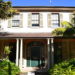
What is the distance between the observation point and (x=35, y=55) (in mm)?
20172

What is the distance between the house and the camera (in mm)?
19688

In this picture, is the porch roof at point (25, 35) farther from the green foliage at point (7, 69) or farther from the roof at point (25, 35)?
the green foliage at point (7, 69)

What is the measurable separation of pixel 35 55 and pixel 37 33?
221cm

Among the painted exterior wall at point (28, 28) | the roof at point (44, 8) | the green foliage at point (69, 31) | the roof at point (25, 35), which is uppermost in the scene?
the roof at point (44, 8)

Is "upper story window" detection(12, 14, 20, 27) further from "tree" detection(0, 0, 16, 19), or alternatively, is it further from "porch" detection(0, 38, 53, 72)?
"tree" detection(0, 0, 16, 19)

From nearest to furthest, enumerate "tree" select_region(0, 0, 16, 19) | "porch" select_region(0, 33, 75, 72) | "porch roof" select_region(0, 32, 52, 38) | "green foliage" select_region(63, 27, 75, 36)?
"green foliage" select_region(63, 27, 75, 36), "tree" select_region(0, 0, 16, 19), "porch roof" select_region(0, 32, 52, 38), "porch" select_region(0, 33, 75, 72)

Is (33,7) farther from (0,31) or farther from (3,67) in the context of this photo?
(3,67)

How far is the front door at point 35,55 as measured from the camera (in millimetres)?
19883

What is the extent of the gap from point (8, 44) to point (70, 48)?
6001 mm

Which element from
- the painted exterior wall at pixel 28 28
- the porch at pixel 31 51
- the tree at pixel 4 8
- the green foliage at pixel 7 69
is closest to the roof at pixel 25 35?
the porch at pixel 31 51

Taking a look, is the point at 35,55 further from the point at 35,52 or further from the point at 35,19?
the point at 35,19

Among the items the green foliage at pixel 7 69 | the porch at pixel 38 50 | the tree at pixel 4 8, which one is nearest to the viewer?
the green foliage at pixel 7 69

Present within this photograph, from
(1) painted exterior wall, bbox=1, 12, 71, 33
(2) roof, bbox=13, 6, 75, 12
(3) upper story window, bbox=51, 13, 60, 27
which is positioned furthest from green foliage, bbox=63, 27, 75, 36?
(2) roof, bbox=13, 6, 75, 12

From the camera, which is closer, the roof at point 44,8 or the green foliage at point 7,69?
the green foliage at point 7,69
